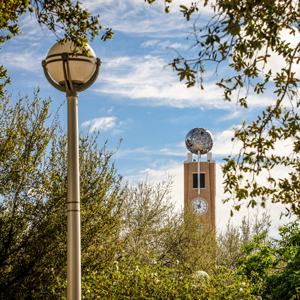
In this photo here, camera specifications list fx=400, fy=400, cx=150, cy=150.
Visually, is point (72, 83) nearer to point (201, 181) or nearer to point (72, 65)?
point (72, 65)

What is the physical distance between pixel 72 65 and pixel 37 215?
200 inches

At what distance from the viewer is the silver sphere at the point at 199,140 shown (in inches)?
1630

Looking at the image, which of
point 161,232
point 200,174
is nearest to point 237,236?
point 161,232

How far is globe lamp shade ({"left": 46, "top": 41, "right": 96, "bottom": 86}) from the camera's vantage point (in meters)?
4.85

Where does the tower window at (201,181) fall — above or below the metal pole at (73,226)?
above

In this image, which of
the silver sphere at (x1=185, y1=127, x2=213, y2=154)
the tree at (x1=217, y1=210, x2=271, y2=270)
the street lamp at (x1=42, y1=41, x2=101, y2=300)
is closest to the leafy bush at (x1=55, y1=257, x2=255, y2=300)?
the street lamp at (x1=42, y1=41, x2=101, y2=300)

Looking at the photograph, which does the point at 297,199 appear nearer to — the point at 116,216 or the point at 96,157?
the point at 116,216

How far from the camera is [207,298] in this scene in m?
8.38

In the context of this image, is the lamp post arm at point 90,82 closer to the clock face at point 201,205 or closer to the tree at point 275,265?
the tree at point 275,265

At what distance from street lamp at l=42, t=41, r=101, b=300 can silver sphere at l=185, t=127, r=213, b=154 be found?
3677 cm

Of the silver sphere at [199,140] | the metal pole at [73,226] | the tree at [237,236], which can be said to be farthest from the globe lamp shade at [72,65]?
the silver sphere at [199,140]

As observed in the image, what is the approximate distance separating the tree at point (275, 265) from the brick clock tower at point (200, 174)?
2954cm

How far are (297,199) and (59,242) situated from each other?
18.7 ft

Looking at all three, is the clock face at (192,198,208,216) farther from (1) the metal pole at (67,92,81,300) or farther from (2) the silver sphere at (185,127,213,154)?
(1) the metal pole at (67,92,81,300)
